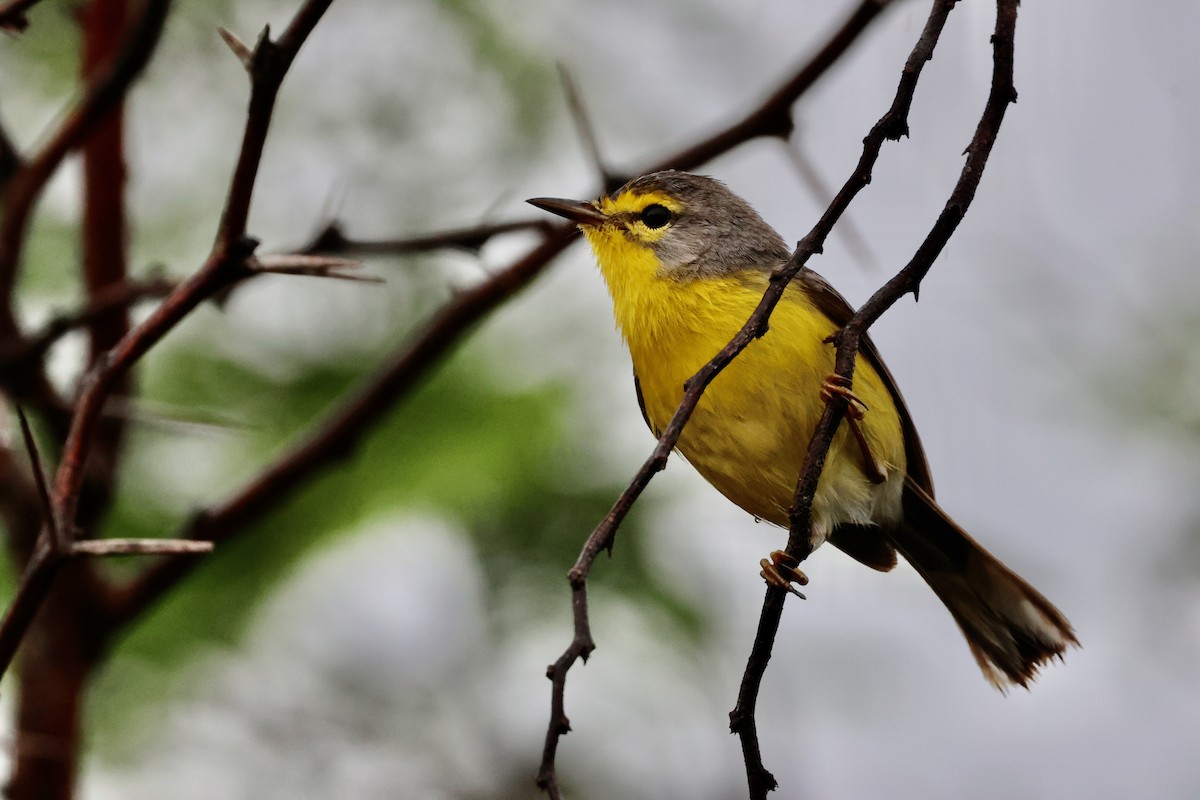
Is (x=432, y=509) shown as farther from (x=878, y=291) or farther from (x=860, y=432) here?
(x=878, y=291)

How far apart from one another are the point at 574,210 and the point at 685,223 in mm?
342

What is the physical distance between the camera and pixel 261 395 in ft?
16.5

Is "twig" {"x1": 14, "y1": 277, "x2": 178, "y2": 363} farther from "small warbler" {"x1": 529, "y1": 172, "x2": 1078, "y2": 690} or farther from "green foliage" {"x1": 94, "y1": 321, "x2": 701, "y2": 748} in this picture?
A: "green foliage" {"x1": 94, "y1": 321, "x2": 701, "y2": 748}

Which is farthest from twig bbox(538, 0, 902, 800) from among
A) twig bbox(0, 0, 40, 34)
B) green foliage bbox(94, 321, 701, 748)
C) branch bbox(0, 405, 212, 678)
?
green foliage bbox(94, 321, 701, 748)

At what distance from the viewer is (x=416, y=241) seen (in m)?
3.27

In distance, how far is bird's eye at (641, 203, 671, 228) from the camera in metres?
3.88

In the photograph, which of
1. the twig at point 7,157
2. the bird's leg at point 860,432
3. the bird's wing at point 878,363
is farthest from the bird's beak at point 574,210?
the twig at point 7,157

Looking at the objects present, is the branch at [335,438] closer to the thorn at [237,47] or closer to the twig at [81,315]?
the twig at [81,315]

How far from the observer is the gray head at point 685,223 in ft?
12.1

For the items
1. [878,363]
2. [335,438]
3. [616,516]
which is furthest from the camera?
[335,438]

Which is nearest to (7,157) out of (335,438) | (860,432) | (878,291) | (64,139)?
(64,139)

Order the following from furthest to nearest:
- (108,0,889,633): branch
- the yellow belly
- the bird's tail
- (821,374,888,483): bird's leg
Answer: (108,0,889,633): branch, the bird's tail, the yellow belly, (821,374,888,483): bird's leg

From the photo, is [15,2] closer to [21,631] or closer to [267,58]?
[267,58]

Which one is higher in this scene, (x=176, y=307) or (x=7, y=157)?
(x=176, y=307)
